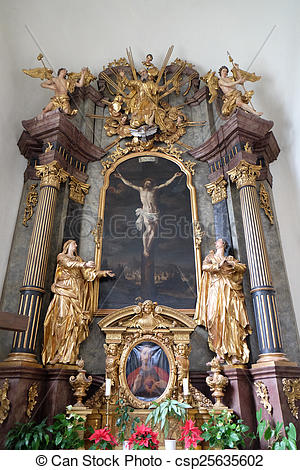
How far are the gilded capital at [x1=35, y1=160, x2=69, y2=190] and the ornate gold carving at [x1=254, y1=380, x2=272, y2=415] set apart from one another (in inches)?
223

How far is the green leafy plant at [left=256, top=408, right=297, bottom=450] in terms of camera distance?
493 cm

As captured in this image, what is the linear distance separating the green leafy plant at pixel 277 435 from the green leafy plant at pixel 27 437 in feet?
10.1

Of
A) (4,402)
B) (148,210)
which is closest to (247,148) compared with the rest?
(148,210)

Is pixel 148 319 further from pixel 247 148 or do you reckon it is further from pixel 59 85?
pixel 59 85

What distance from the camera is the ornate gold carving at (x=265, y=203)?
8297mm

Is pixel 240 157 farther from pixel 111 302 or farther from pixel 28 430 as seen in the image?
pixel 28 430

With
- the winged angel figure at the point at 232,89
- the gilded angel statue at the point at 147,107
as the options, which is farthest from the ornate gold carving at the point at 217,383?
the winged angel figure at the point at 232,89

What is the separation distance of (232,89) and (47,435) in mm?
8408

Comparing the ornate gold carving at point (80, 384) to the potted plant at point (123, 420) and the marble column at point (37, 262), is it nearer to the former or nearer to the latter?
the potted plant at point (123, 420)

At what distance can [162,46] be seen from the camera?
35.3 ft

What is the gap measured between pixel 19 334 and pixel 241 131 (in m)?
6.40

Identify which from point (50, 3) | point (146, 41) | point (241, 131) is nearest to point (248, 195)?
point (241, 131)

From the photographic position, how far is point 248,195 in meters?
8.00

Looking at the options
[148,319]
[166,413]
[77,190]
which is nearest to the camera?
[166,413]
